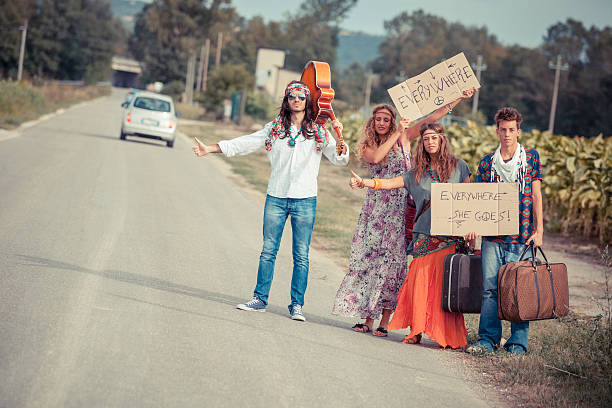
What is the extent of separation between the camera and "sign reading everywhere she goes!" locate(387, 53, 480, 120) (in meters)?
6.71

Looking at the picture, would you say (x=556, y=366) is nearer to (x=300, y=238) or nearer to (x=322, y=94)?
(x=300, y=238)

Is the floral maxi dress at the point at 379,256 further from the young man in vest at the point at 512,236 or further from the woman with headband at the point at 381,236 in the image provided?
the young man in vest at the point at 512,236

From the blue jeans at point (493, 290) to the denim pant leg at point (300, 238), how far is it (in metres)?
1.52

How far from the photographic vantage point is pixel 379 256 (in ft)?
21.6

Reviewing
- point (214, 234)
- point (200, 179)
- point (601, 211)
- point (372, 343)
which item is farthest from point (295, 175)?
point (200, 179)

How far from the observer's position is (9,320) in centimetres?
552

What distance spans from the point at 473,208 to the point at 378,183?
80 cm

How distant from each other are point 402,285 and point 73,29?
96948mm

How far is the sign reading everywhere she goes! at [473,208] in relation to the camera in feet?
20.2

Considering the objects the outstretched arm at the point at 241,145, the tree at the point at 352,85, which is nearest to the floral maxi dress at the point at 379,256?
the outstretched arm at the point at 241,145

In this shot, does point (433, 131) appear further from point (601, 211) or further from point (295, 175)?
point (601, 211)

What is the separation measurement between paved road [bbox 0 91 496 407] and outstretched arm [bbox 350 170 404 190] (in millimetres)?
1272

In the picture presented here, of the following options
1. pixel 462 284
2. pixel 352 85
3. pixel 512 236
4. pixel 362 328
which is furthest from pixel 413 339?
pixel 352 85

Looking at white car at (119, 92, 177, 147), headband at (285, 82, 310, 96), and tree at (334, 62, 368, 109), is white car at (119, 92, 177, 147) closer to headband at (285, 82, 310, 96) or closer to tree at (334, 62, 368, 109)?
headband at (285, 82, 310, 96)
